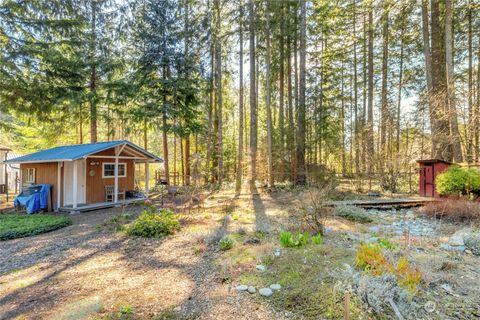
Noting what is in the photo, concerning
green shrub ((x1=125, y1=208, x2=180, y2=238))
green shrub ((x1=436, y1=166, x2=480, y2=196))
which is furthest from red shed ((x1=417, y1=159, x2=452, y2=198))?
green shrub ((x1=125, y1=208, x2=180, y2=238))

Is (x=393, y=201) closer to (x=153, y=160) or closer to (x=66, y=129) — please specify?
(x=153, y=160)

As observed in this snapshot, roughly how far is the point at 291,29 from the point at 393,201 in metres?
9.59

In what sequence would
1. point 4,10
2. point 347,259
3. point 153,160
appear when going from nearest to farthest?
1. point 347,259
2. point 4,10
3. point 153,160

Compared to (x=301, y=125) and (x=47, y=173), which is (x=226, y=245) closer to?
(x=301, y=125)

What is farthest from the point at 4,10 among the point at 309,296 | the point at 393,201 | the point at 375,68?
the point at 375,68

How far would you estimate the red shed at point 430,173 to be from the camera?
29.1 ft

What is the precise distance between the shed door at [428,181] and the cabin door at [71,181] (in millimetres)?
12849

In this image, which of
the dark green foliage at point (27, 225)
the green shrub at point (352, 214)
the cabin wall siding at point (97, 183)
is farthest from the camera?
the cabin wall siding at point (97, 183)

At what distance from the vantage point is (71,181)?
10.1 meters

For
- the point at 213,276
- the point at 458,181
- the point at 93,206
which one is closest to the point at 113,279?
the point at 213,276

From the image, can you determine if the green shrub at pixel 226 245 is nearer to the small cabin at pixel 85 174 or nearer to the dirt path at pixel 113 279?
the dirt path at pixel 113 279

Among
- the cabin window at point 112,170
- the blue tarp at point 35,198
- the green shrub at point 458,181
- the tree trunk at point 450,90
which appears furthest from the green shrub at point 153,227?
the tree trunk at point 450,90

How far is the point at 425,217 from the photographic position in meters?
7.16

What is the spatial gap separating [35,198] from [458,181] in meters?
14.2
